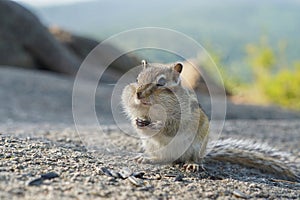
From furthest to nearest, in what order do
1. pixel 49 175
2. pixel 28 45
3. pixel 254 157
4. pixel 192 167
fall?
1. pixel 28 45
2. pixel 254 157
3. pixel 192 167
4. pixel 49 175

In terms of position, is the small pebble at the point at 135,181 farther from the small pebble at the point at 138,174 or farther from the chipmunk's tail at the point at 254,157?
the chipmunk's tail at the point at 254,157

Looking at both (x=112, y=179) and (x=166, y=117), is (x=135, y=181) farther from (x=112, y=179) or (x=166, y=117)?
(x=166, y=117)

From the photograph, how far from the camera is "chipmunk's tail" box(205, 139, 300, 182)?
10.7ft

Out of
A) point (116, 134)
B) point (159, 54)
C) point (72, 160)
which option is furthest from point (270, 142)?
point (72, 160)

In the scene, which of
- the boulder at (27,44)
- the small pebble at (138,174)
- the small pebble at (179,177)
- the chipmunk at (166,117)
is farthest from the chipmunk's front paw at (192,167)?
the boulder at (27,44)

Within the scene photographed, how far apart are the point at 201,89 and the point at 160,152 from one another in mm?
9168

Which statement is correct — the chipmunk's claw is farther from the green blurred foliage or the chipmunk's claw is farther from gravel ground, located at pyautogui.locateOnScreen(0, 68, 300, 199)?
the green blurred foliage

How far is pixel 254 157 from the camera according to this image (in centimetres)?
335

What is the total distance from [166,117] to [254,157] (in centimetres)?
100

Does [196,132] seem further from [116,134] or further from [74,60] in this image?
[74,60]

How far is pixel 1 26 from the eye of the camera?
39.8 ft

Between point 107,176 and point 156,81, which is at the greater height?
point 156,81

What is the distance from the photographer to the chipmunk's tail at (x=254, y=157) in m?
3.27

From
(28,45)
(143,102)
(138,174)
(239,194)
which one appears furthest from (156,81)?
(28,45)
